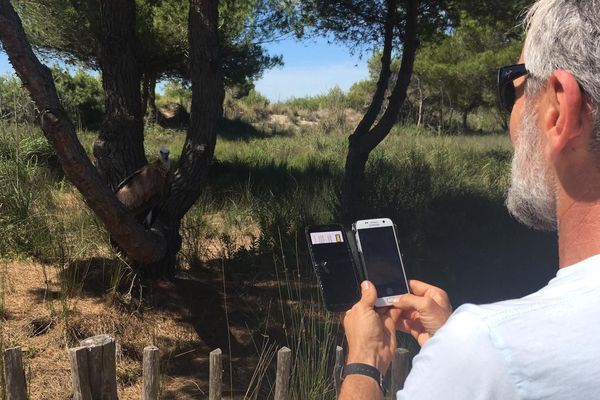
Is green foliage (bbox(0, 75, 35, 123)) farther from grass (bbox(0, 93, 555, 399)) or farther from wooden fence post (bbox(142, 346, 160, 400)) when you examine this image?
wooden fence post (bbox(142, 346, 160, 400))

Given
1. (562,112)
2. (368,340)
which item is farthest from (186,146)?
(562,112)

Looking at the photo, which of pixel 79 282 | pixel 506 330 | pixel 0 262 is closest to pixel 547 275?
pixel 79 282

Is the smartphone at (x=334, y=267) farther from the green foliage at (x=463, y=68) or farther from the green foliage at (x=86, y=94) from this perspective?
the green foliage at (x=463, y=68)

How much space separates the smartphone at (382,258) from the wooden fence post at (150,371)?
3.03 feet

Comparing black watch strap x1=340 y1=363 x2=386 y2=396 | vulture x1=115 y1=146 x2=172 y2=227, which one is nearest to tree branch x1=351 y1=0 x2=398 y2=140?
vulture x1=115 y1=146 x2=172 y2=227

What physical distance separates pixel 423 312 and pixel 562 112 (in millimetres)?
740

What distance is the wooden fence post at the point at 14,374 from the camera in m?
2.03

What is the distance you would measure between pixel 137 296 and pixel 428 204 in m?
3.97

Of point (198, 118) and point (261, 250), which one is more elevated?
point (198, 118)

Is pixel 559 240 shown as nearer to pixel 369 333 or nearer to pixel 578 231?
pixel 578 231

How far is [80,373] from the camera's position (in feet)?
6.58

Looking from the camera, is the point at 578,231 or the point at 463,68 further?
the point at 463,68

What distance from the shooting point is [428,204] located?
721 centimetres

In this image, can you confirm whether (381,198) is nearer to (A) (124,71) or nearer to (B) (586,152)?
(A) (124,71)
